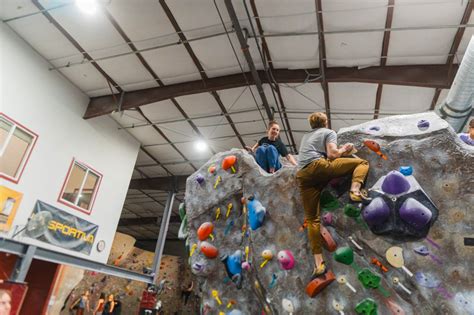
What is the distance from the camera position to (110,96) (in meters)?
8.32

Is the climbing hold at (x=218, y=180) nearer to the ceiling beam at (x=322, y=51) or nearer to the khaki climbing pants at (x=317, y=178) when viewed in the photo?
the khaki climbing pants at (x=317, y=178)

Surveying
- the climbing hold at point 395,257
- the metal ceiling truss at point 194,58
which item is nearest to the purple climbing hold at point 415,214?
→ the climbing hold at point 395,257

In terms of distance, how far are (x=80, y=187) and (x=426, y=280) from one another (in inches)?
294

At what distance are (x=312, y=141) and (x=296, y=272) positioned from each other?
1191mm

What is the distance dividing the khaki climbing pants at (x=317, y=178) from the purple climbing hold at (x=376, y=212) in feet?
0.62

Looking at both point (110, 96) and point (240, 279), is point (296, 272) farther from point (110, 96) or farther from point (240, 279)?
point (110, 96)

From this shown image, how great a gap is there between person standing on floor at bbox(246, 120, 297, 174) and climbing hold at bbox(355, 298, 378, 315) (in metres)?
1.65

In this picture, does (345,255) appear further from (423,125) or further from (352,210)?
(423,125)

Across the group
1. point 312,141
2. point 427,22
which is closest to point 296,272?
point 312,141

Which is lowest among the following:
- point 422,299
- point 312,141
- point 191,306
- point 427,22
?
point 191,306

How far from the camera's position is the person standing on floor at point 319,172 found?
8.63 ft

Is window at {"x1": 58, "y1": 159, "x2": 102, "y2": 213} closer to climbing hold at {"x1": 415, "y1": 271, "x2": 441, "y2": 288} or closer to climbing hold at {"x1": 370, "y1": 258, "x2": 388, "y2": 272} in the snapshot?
climbing hold at {"x1": 370, "y1": 258, "x2": 388, "y2": 272}

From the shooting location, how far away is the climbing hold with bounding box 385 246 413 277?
2.45m

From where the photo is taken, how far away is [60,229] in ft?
22.9
